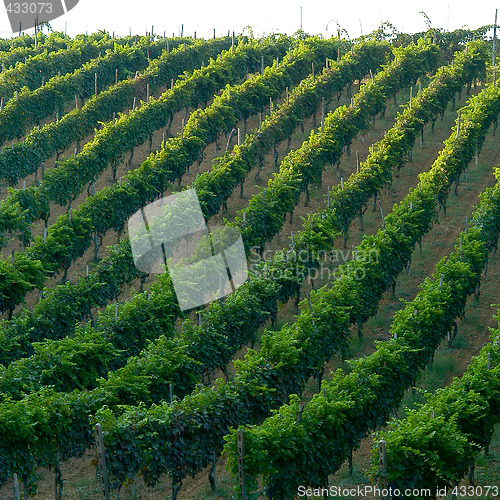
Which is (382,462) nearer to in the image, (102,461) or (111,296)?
(102,461)

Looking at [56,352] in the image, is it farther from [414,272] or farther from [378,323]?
[414,272]

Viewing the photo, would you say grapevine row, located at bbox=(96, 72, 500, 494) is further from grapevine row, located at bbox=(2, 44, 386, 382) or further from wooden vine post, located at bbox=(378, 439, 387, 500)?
grapevine row, located at bbox=(2, 44, 386, 382)

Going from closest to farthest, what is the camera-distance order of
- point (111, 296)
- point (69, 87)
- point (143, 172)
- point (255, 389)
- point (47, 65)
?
point (255, 389), point (111, 296), point (143, 172), point (69, 87), point (47, 65)

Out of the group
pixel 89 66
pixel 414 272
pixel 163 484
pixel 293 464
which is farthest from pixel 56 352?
pixel 89 66

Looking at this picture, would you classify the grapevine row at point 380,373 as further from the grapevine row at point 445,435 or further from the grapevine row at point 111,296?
the grapevine row at point 111,296

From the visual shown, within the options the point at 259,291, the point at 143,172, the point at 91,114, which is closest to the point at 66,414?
the point at 259,291

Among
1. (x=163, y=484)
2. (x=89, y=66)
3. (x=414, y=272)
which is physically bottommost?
(x=163, y=484)
